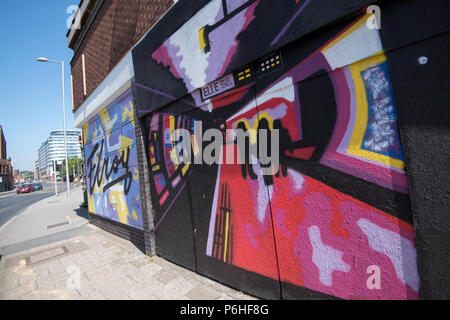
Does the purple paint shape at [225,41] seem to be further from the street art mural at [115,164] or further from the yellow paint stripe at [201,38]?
the street art mural at [115,164]

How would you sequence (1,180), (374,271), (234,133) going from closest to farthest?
(374,271), (234,133), (1,180)

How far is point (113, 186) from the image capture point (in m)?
6.29

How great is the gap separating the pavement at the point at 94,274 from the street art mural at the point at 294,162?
377mm

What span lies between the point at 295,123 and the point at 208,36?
1.89 m

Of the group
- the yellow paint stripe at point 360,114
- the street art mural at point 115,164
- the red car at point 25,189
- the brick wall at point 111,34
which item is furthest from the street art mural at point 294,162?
the red car at point 25,189

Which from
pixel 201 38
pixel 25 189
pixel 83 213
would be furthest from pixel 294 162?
pixel 25 189

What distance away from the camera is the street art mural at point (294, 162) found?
5.83 feet

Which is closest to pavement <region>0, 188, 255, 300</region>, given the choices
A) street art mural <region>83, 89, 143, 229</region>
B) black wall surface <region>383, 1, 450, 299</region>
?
street art mural <region>83, 89, 143, 229</region>

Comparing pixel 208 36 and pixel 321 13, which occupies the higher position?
pixel 208 36

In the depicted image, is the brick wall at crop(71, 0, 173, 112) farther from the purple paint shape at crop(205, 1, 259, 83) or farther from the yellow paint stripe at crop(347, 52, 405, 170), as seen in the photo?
the yellow paint stripe at crop(347, 52, 405, 170)
